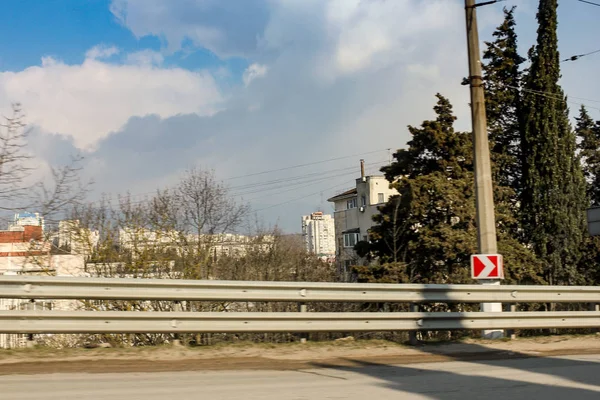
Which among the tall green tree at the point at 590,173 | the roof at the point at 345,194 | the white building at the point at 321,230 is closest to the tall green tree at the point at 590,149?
the tall green tree at the point at 590,173

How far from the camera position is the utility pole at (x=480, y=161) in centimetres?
1212

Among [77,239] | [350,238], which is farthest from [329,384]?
[350,238]

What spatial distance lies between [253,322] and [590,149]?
42005mm

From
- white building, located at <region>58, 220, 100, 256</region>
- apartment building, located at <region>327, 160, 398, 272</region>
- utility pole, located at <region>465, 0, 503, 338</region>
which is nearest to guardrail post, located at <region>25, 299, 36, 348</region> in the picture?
white building, located at <region>58, 220, 100, 256</region>

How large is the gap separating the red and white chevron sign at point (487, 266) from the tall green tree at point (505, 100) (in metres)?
26.0

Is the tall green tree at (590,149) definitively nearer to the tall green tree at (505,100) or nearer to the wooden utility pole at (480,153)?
the tall green tree at (505,100)

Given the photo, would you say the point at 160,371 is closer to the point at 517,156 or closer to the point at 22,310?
the point at 22,310

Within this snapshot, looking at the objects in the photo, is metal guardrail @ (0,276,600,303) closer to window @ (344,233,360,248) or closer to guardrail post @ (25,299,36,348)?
guardrail post @ (25,299,36,348)

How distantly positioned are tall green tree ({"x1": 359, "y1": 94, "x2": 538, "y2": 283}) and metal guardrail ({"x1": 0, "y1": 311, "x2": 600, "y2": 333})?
17.5m

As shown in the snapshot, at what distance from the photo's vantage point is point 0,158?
12.7 meters

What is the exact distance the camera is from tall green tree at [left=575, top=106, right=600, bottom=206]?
4316cm

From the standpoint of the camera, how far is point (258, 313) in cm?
919

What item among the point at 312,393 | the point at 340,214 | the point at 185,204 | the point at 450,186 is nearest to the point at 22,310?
the point at 312,393

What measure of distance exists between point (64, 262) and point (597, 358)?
11095 millimetres
